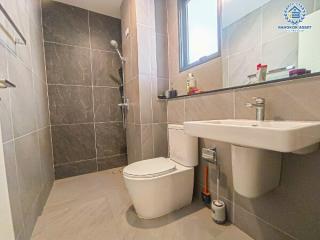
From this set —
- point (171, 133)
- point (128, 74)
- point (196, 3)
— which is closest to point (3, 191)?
point (171, 133)

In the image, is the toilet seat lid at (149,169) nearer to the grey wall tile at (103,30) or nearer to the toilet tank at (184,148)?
the toilet tank at (184,148)

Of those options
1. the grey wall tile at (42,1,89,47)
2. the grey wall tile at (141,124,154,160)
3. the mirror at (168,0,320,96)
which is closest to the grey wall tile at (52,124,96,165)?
the grey wall tile at (141,124,154,160)

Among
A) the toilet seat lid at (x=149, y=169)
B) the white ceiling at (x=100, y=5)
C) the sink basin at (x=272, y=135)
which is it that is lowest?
the toilet seat lid at (x=149, y=169)

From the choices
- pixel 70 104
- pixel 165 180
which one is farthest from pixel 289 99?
pixel 70 104

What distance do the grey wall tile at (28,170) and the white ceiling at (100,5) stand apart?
173cm

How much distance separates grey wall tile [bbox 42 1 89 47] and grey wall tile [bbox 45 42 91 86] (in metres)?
0.09

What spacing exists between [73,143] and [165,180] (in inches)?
61.3

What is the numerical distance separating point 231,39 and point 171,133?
37.0 inches

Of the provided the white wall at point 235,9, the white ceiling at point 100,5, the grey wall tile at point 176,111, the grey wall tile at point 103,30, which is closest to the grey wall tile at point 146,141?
the grey wall tile at point 176,111

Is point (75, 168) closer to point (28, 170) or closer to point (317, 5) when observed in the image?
point (28, 170)

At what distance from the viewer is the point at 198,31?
175cm

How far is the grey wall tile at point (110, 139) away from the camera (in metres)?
2.41

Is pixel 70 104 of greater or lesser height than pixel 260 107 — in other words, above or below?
above

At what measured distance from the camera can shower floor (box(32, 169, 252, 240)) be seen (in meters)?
1.15
